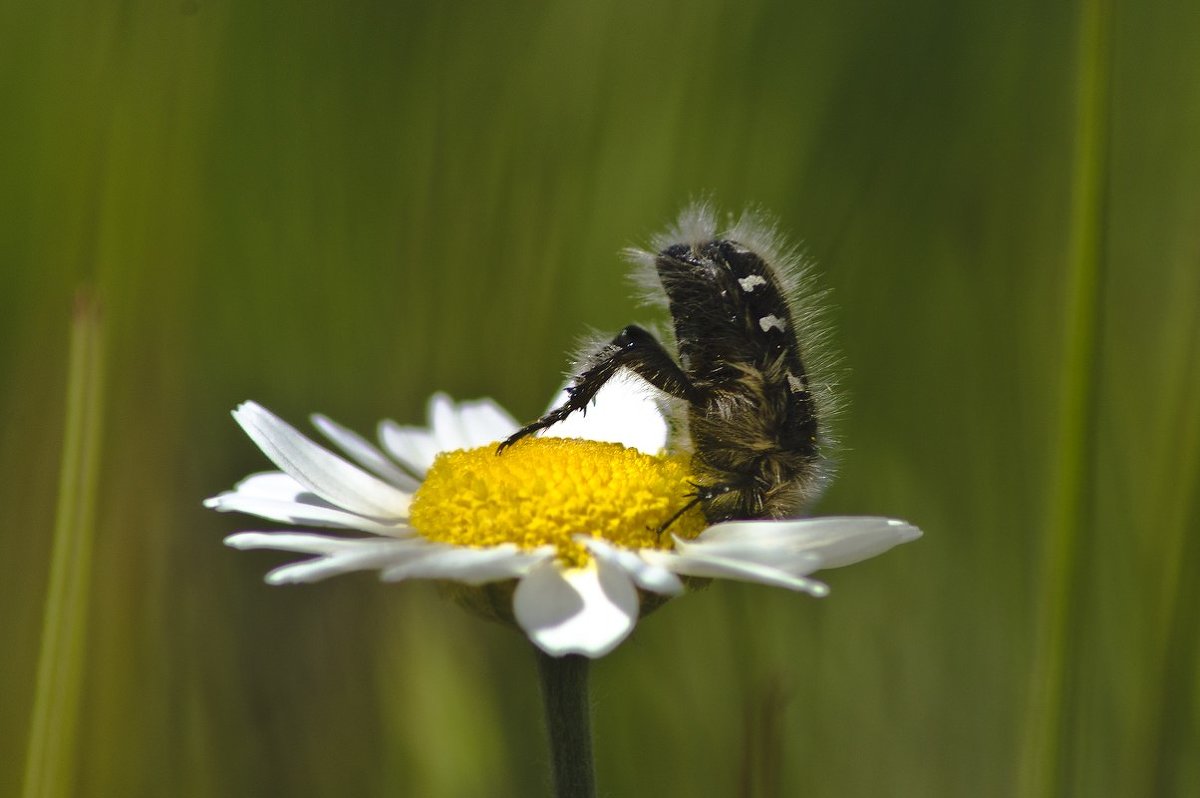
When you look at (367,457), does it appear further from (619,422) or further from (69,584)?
(69,584)

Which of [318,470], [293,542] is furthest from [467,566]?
[318,470]

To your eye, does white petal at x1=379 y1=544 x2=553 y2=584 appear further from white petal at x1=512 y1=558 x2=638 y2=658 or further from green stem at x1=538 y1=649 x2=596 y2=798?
green stem at x1=538 y1=649 x2=596 y2=798

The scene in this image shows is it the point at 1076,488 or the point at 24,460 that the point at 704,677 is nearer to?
the point at 1076,488

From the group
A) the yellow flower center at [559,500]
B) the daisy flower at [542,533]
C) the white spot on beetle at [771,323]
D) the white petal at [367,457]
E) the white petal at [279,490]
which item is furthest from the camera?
the white petal at [367,457]

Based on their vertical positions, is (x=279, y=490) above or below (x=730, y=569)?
above

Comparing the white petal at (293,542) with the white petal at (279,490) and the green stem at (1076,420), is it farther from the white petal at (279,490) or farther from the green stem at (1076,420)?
the green stem at (1076,420)

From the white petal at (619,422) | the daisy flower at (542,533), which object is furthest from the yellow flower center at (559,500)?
the white petal at (619,422)
